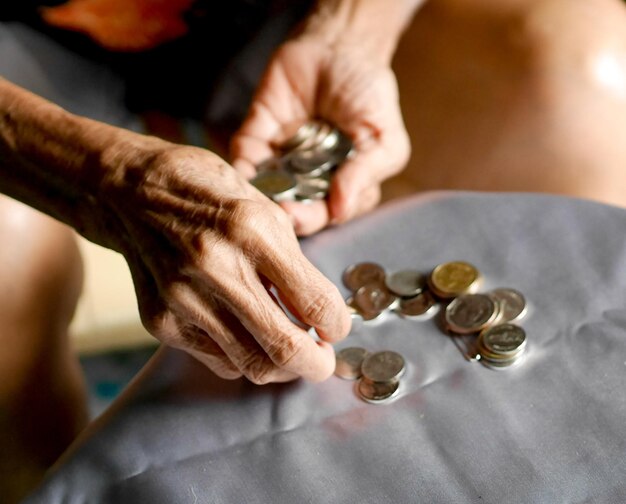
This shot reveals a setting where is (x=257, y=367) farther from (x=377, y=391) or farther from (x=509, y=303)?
(x=509, y=303)

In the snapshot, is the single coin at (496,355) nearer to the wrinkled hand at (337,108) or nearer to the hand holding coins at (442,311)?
the hand holding coins at (442,311)

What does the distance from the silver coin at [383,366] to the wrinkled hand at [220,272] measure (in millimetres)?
40

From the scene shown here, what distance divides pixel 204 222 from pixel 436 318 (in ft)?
0.73

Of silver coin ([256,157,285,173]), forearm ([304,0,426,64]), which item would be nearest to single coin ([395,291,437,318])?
silver coin ([256,157,285,173])

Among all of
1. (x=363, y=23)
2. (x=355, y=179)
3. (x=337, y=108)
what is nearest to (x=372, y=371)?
(x=355, y=179)

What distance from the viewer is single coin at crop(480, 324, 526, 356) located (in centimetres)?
64

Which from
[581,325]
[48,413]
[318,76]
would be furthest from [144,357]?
[581,325]

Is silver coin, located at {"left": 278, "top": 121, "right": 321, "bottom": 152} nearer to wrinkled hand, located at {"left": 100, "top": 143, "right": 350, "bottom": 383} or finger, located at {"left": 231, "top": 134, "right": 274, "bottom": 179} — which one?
finger, located at {"left": 231, "top": 134, "right": 274, "bottom": 179}

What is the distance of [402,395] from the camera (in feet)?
2.10

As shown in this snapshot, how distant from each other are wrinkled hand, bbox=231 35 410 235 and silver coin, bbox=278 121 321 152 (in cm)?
1

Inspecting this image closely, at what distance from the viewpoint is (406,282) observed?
729 mm

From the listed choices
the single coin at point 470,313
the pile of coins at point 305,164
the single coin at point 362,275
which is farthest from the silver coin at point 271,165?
the single coin at point 470,313

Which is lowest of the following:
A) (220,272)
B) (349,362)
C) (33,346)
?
(33,346)

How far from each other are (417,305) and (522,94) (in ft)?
1.08
